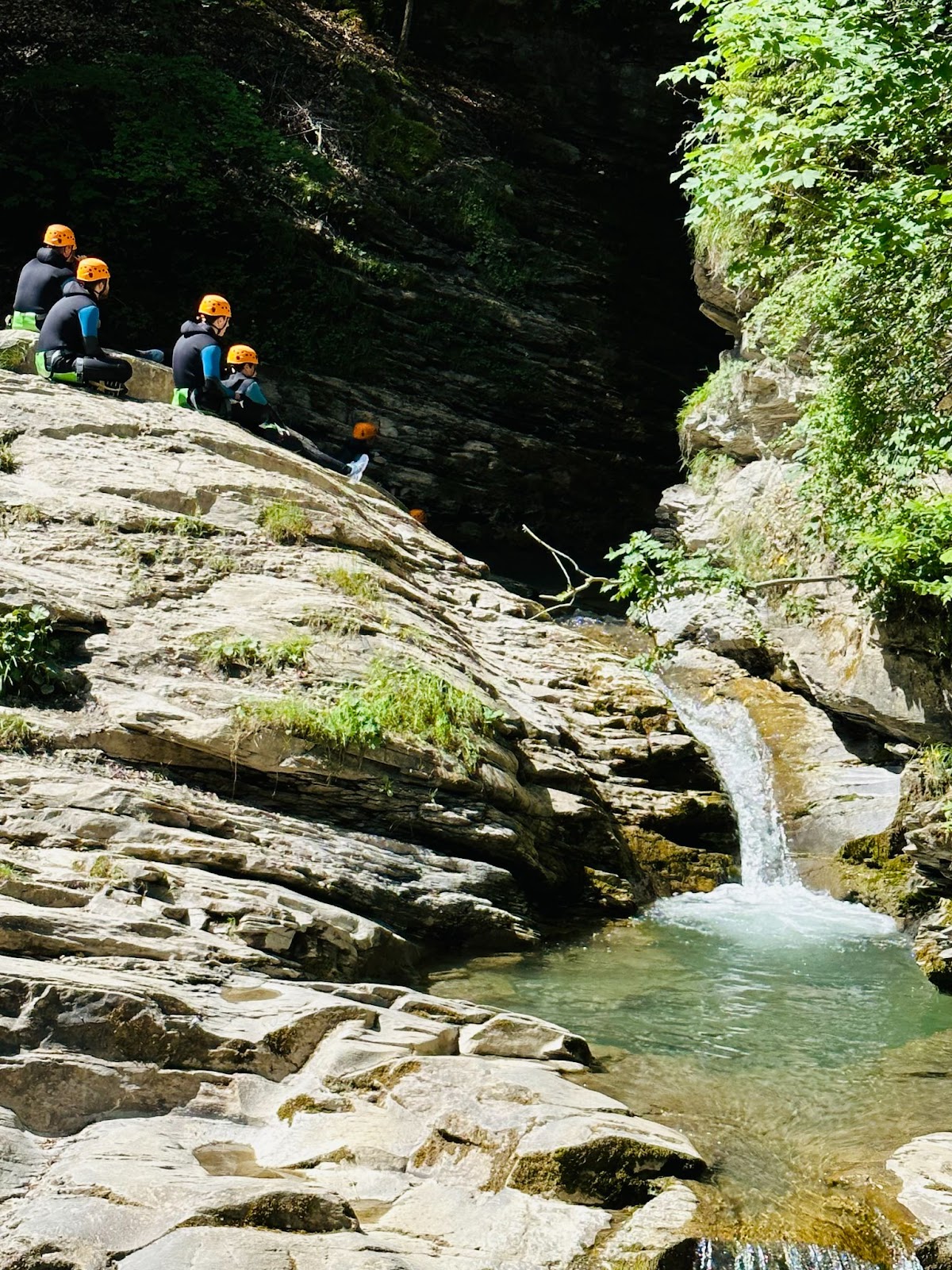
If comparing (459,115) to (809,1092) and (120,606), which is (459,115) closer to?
(120,606)

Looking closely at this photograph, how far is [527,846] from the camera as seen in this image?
9.66 metres

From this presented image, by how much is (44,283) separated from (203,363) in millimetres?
2157

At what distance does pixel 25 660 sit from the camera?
8.18 metres

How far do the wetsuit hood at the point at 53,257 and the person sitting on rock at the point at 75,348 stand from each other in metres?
1.22

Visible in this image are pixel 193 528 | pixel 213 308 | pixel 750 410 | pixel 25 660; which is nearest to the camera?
pixel 25 660

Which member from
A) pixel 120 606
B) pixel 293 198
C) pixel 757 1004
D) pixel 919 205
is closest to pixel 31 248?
pixel 293 198

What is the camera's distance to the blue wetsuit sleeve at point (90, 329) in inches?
461

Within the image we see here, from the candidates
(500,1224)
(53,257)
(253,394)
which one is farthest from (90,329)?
(500,1224)

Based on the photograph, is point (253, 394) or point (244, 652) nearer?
point (244, 652)

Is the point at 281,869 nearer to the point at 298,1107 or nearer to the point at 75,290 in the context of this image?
the point at 298,1107

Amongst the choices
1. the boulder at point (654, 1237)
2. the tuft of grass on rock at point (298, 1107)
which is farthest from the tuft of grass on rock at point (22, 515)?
the boulder at point (654, 1237)

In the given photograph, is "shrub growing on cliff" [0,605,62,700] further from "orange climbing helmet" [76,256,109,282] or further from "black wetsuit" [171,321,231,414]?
"orange climbing helmet" [76,256,109,282]

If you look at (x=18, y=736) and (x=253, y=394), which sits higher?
(x=253, y=394)

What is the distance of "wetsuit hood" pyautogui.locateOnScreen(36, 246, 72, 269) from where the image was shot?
1310cm
